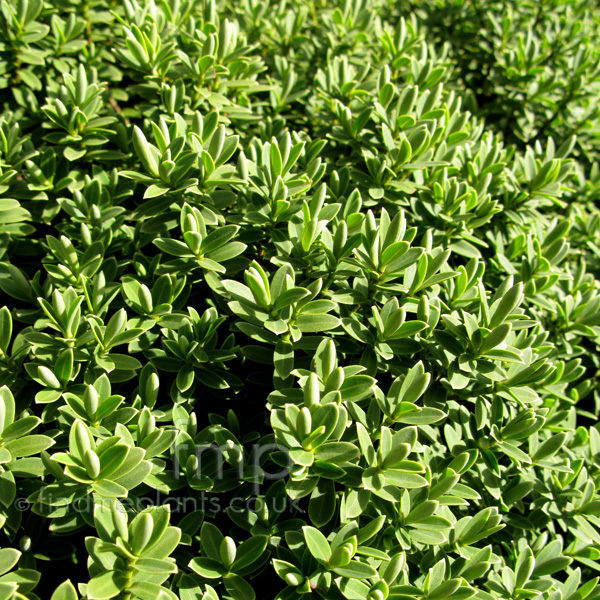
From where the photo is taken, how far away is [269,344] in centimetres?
218

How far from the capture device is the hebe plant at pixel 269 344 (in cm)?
175

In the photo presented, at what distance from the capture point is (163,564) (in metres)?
1.58

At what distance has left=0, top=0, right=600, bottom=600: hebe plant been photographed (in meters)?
1.75

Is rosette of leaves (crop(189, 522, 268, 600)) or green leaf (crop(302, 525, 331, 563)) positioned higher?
green leaf (crop(302, 525, 331, 563))

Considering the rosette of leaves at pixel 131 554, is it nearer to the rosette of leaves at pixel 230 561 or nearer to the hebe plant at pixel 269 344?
the hebe plant at pixel 269 344

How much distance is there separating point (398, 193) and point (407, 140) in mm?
244

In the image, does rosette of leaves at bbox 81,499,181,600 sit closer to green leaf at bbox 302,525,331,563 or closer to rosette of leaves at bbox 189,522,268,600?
rosette of leaves at bbox 189,522,268,600

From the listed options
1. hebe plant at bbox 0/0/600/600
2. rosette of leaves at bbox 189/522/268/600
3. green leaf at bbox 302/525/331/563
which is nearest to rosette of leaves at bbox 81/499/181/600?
hebe plant at bbox 0/0/600/600

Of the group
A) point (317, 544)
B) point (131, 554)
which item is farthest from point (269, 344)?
point (131, 554)

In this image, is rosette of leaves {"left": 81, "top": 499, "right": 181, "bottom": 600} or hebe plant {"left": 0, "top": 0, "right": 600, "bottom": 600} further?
hebe plant {"left": 0, "top": 0, "right": 600, "bottom": 600}

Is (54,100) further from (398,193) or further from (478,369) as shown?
(478,369)

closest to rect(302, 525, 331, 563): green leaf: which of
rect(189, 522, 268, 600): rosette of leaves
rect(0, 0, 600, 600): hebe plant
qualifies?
rect(0, 0, 600, 600): hebe plant

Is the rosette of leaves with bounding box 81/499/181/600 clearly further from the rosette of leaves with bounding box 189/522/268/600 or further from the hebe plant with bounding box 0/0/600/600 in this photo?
the rosette of leaves with bounding box 189/522/268/600

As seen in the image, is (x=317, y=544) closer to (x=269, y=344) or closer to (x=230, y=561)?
(x=230, y=561)
